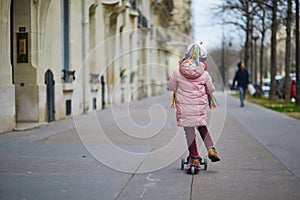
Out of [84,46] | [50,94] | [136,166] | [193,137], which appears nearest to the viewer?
[193,137]

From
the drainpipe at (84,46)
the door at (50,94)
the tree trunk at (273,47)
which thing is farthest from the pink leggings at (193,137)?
the tree trunk at (273,47)

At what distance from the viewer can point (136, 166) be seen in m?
7.57

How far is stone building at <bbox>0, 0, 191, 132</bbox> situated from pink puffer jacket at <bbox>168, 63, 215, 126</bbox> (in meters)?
5.23

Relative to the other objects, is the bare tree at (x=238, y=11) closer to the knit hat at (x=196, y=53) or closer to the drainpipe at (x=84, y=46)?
the drainpipe at (x=84, y=46)

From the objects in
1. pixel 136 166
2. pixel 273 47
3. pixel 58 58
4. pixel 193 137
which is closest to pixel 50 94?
pixel 58 58

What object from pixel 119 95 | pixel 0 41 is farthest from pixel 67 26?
pixel 119 95

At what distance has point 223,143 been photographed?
10383 millimetres

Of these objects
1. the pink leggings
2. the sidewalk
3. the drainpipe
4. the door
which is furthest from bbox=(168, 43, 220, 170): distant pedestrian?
the drainpipe

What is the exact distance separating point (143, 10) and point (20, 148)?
28882 millimetres

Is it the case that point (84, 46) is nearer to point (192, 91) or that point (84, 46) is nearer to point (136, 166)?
point (136, 166)

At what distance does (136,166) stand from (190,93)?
143 centimetres

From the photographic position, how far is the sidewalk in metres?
5.88

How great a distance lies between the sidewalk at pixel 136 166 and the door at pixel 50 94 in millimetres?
1743

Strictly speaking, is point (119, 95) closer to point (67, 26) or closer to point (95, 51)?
point (95, 51)
